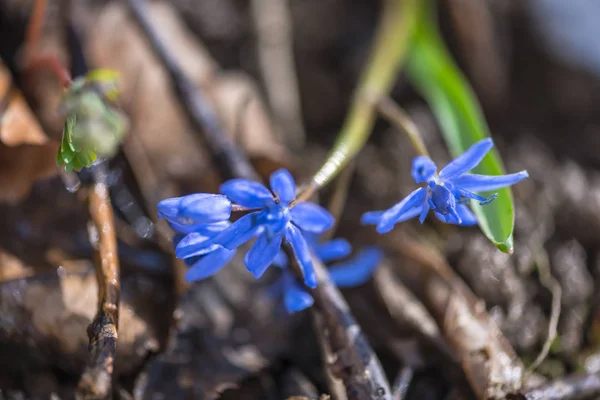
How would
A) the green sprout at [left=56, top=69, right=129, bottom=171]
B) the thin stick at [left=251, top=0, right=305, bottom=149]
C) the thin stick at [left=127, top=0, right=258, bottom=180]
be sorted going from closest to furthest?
the green sprout at [left=56, top=69, right=129, bottom=171] → the thin stick at [left=127, top=0, right=258, bottom=180] → the thin stick at [left=251, top=0, right=305, bottom=149]

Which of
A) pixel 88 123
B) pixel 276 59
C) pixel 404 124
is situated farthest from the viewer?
pixel 276 59

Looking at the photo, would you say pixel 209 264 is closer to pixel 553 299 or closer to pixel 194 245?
pixel 194 245

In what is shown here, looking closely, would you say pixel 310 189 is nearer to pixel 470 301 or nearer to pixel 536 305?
pixel 470 301

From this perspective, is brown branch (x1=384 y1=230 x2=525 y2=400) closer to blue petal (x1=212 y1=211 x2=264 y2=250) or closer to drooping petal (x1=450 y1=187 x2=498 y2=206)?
drooping petal (x1=450 y1=187 x2=498 y2=206)

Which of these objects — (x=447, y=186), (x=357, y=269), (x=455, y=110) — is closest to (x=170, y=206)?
(x=447, y=186)

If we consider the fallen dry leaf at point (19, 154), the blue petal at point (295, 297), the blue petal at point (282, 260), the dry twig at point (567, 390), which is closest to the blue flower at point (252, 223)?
the blue petal at point (295, 297)

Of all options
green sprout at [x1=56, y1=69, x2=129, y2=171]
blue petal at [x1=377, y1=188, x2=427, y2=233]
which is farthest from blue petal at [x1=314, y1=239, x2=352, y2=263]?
green sprout at [x1=56, y1=69, x2=129, y2=171]

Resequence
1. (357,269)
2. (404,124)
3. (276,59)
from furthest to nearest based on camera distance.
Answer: (276,59) < (357,269) < (404,124)
